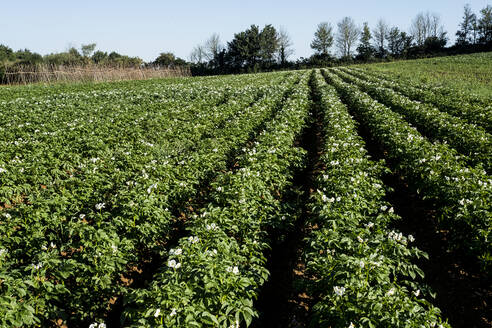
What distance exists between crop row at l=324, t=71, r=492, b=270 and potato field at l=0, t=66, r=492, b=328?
3 cm

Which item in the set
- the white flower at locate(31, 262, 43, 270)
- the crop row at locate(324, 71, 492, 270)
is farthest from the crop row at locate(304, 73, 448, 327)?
the white flower at locate(31, 262, 43, 270)

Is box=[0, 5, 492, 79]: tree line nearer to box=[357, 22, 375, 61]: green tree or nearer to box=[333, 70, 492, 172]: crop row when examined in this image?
box=[357, 22, 375, 61]: green tree

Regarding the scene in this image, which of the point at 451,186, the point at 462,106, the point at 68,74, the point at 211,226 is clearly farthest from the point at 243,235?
the point at 68,74

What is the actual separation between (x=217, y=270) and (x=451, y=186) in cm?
510

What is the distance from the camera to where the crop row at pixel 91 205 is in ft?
13.5

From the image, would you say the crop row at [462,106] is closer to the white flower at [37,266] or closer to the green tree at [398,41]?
the white flower at [37,266]

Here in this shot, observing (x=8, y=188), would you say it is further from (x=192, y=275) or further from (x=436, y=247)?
(x=436, y=247)

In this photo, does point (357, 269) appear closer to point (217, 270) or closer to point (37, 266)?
point (217, 270)

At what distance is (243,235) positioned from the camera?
5145mm

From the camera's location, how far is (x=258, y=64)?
77.2 metres

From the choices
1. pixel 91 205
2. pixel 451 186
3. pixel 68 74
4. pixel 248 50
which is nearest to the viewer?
pixel 451 186

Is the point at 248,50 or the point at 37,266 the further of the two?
the point at 248,50

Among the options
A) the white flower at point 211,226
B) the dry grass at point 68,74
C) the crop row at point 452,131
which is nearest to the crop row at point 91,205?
the white flower at point 211,226

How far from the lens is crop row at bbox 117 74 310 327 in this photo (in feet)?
10.5
